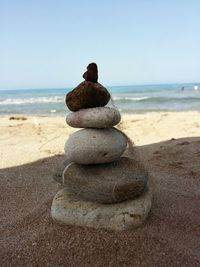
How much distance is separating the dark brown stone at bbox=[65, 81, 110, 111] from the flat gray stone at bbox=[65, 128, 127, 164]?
0.26 metres

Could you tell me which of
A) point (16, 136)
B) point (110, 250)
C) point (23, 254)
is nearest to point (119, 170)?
point (110, 250)

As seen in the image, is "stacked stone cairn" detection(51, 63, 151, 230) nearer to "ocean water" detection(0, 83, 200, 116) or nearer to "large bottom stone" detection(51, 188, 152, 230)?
"large bottom stone" detection(51, 188, 152, 230)

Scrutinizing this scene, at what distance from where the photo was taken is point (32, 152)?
26.6 feet

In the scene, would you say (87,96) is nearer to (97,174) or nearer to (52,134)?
(97,174)

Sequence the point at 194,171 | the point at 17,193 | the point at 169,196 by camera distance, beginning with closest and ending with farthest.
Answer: the point at 169,196 → the point at 17,193 → the point at 194,171

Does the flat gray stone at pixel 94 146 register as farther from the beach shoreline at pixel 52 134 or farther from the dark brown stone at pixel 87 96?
the beach shoreline at pixel 52 134

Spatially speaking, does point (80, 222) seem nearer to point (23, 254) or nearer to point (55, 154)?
point (23, 254)

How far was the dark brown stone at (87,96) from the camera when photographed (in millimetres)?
3810

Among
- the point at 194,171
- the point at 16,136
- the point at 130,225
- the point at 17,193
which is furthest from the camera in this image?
the point at 16,136

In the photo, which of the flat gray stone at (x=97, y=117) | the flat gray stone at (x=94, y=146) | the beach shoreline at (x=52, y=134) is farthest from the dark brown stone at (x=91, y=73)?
the beach shoreline at (x=52, y=134)

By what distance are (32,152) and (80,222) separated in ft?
14.9

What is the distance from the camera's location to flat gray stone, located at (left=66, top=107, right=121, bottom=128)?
3740 mm

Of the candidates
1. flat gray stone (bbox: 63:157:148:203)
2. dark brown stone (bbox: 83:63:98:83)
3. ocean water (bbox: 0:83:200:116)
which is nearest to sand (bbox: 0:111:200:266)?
flat gray stone (bbox: 63:157:148:203)

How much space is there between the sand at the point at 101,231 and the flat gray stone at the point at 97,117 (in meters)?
0.76
